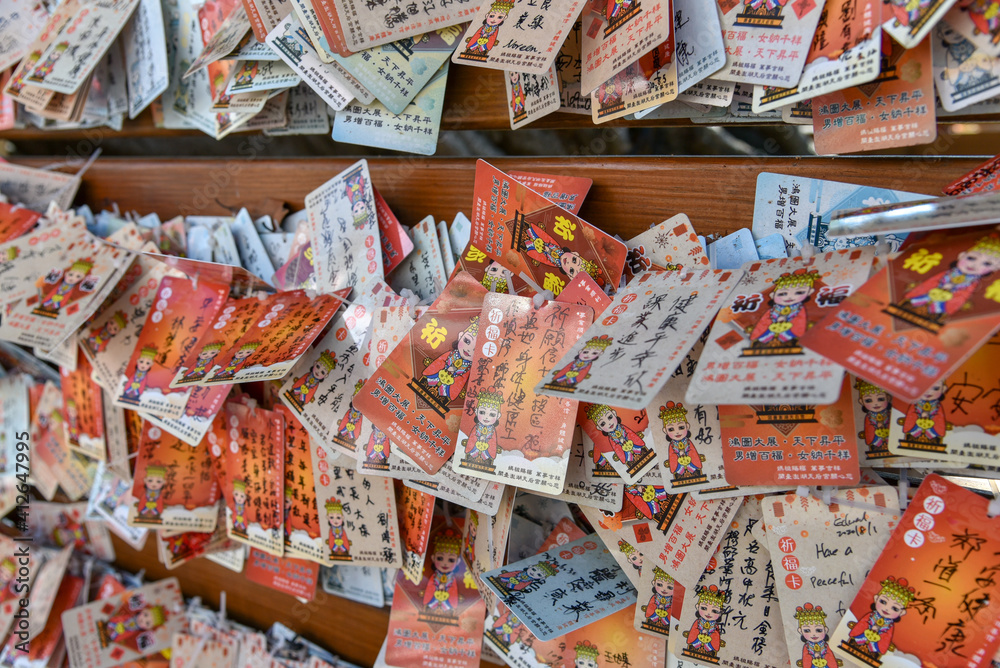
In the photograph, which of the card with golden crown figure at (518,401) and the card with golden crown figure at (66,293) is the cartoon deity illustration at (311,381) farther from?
the card with golden crown figure at (66,293)

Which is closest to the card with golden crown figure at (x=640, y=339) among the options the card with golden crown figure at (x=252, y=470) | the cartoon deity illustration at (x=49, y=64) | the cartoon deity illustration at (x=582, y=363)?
the cartoon deity illustration at (x=582, y=363)

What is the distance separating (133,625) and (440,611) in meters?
0.81

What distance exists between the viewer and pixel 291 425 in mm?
941

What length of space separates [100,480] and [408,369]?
949 mm

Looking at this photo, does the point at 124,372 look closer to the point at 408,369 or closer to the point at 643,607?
the point at 408,369

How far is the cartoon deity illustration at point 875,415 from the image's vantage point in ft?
1.88

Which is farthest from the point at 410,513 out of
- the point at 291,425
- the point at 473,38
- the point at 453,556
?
the point at 473,38

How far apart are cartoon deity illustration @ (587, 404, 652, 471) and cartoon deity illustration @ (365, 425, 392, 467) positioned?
247 mm

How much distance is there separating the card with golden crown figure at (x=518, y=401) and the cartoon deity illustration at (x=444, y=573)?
0.27 metres

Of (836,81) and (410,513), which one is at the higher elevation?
(836,81)

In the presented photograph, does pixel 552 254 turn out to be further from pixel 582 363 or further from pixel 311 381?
pixel 311 381

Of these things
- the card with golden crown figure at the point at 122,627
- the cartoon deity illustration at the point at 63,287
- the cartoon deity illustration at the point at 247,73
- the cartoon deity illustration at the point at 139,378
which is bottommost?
the card with golden crown figure at the point at 122,627

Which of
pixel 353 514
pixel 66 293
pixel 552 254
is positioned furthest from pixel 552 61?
pixel 66 293

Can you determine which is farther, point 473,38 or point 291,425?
point 291,425
